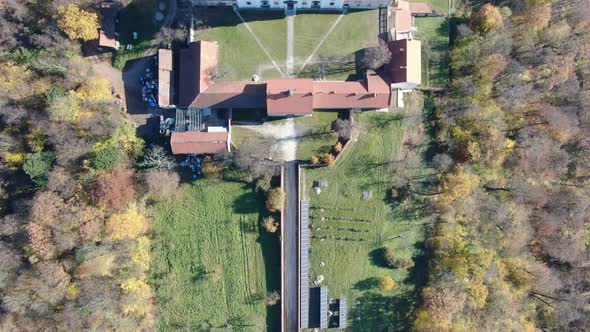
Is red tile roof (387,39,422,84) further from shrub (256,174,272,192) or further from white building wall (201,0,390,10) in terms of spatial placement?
shrub (256,174,272,192)

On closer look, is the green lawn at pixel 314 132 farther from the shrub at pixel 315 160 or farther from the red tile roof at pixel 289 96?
the red tile roof at pixel 289 96

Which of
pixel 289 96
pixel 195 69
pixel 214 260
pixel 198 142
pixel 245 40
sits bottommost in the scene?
pixel 214 260

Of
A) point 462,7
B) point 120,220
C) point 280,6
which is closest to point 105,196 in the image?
point 120,220

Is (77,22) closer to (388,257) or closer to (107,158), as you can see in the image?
(107,158)

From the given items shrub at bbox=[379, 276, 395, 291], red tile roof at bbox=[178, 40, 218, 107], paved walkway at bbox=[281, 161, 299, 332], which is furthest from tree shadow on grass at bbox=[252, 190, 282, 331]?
red tile roof at bbox=[178, 40, 218, 107]

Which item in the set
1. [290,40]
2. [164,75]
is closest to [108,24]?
[164,75]

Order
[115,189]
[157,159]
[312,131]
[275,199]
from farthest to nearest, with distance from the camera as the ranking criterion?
[312,131], [275,199], [157,159], [115,189]
